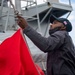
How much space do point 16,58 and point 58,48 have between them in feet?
1.94

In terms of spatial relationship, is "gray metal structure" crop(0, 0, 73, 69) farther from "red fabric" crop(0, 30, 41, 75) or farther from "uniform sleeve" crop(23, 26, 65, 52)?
"uniform sleeve" crop(23, 26, 65, 52)

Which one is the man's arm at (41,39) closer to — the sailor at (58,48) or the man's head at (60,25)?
the sailor at (58,48)

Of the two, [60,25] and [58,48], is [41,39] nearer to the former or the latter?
[58,48]

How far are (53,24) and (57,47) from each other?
314 mm

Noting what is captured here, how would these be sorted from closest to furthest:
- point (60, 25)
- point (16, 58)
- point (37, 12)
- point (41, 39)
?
point (41, 39), point (60, 25), point (16, 58), point (37, 12)

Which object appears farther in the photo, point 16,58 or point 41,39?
point 16,58

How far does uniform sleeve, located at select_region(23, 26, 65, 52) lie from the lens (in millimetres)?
3281

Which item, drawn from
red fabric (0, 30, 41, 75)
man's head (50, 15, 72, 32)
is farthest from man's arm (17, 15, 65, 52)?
red fabric (0, 30, 41, 75)

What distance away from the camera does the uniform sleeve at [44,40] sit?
3.28 m

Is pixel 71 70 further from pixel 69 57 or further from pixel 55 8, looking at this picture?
pixel 55 8

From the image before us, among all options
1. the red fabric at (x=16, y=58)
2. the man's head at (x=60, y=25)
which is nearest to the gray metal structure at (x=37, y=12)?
the red fabric at (x=16, y=58)

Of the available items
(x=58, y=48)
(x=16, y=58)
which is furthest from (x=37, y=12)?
(x=58, y=48)

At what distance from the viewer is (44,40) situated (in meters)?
3.32

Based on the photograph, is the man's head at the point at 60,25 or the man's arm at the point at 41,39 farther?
the man's head at the point at 60,25
